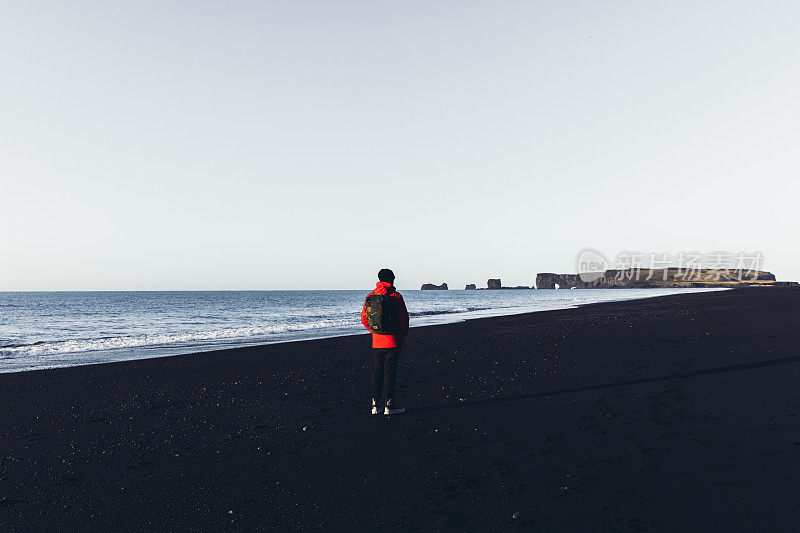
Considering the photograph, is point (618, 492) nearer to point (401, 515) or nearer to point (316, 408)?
point (401, 515)

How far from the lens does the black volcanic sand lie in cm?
391

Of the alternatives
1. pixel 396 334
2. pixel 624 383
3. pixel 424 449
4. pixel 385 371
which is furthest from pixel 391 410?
pixel 624 383

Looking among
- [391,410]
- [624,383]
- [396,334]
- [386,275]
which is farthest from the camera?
[624,383]

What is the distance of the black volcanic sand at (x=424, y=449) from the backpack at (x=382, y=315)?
135 cm

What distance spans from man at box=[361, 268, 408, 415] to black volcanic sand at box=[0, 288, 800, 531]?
400mm

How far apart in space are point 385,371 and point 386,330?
27.1 inches

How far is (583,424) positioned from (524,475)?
203 cm

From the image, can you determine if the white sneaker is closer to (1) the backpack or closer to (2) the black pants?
(2) the black pants

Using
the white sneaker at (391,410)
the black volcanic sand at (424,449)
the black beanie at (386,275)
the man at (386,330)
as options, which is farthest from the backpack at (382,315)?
the black volcanic sand at (424,449)

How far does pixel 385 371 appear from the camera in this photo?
7.50 metres

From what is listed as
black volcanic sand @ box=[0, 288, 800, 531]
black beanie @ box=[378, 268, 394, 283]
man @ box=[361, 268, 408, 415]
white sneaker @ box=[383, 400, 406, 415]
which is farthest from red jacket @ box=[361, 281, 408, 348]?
black volcanic sand @ box=[0, 288, 800, 531]

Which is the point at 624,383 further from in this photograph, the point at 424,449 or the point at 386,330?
the point at 424,449

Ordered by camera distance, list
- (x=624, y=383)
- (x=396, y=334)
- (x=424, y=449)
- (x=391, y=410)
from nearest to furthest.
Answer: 1. (x=424, y=449)
2. (x=391, y=410)
3. (x=396, y=334)
4. (x=624, y=383)

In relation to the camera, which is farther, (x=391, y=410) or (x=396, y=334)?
(x=396, y=334)
